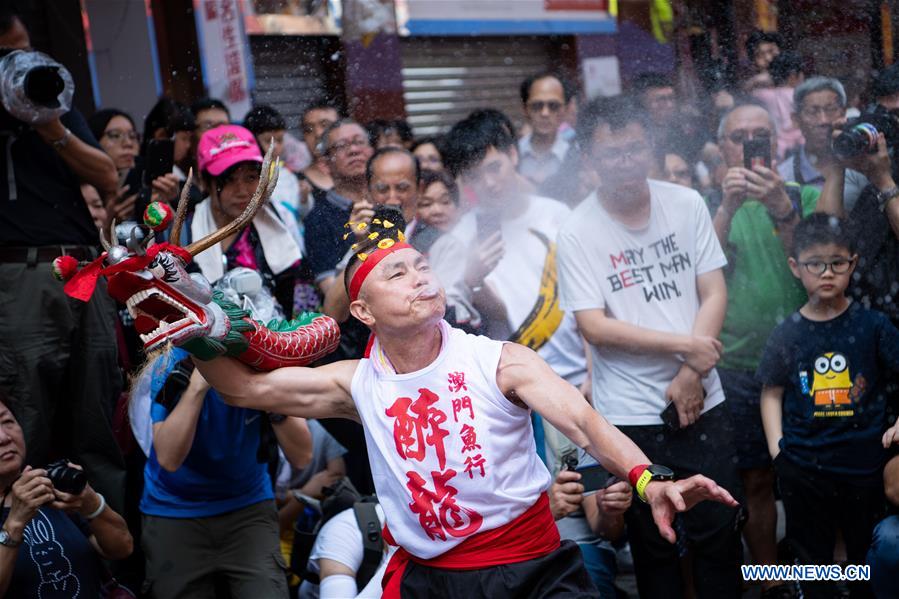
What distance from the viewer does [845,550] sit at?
3730 millimetres

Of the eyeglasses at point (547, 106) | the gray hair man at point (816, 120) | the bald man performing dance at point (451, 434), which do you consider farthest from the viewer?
the eyeglasses at point (547, 106)

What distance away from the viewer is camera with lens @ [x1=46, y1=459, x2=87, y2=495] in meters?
3.24

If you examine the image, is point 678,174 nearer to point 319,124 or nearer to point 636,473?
point 319,124

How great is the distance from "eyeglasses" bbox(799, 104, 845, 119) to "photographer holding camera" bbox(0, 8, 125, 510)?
8.84 ft

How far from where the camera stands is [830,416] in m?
3.71

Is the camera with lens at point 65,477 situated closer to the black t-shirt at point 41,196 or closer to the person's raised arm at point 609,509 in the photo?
the black t-shirt at point 41,196

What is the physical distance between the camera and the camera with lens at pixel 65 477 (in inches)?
127

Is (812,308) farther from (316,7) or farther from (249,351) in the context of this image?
(316,7)

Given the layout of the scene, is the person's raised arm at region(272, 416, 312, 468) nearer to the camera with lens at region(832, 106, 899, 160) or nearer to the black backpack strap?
the black backpack strap

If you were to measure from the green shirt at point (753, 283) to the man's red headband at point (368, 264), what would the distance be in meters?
1.70

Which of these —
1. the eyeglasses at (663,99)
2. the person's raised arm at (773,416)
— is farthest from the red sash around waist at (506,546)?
the eyeglasses at (663,99)

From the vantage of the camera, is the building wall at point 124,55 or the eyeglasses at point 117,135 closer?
the eyeglasses at point 117,135

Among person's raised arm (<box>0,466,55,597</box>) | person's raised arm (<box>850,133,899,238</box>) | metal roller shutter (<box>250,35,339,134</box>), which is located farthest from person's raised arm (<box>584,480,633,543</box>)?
metal roller shutter (<box>250,35,339,134</box>)

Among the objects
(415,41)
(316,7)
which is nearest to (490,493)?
(316,7)
